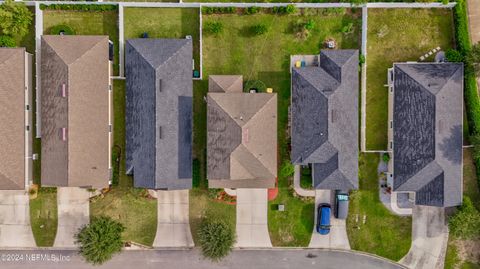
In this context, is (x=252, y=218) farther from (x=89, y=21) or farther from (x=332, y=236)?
(x=89, y=21)

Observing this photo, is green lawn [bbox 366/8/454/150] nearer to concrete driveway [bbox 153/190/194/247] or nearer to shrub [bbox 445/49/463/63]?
shrub [bbox 445/49/463/63]

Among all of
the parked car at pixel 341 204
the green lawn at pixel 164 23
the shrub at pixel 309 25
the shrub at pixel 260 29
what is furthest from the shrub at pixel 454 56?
the green lawn at pixel 164 23

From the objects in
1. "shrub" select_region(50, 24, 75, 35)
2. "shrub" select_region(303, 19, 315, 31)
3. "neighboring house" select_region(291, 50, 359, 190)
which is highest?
"shrub" select_region(303, 19, 315, 31)

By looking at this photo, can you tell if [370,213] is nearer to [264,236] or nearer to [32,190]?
[264,236]

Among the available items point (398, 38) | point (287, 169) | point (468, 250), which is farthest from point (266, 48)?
point (468, 250)

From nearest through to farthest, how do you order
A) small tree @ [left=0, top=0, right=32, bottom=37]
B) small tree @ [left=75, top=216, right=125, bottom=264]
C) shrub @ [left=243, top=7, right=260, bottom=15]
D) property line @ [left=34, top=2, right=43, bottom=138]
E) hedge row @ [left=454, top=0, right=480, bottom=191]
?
small tree @ [left=75, top=216, right=125, bottom=264] → small tree @ [left=0, top=0, right=32, bottom=37] → property line @ [left=34, top=2, right=43, bottom=138] → hedge row @ [left=454, top=0, right=480, bottom=191] → shrub @ [left=243, top=7, right=260, bottom=15]

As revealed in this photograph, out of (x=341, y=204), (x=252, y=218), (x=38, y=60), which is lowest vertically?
(x=252, y=218)

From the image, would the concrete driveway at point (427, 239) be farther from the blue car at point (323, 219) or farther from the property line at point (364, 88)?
the property line at point (364, 88)

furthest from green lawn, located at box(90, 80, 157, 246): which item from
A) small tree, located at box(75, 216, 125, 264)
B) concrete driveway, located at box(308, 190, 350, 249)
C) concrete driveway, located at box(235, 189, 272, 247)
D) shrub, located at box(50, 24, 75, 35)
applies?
concrete driveway, located at box(308, 190, 350, 249)
